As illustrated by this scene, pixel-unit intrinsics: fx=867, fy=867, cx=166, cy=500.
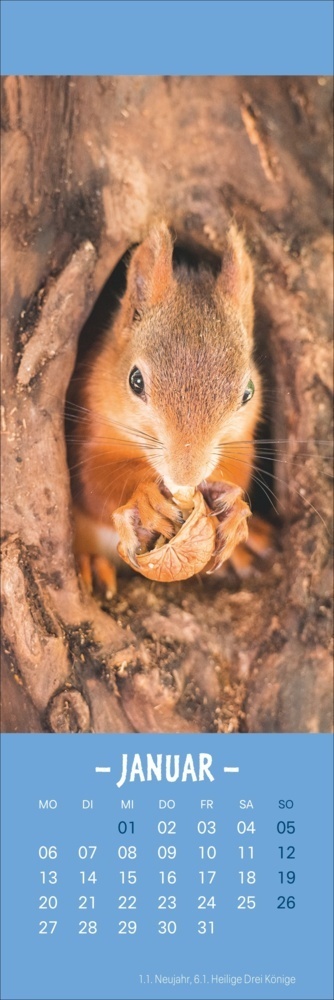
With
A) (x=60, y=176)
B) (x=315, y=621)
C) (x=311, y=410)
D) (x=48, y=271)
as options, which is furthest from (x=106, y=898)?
(x=60, y=176)

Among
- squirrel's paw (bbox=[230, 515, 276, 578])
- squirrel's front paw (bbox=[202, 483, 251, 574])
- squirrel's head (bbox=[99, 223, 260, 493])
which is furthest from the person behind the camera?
squirrel's paw (bbox=[230, 515, 276, 578])

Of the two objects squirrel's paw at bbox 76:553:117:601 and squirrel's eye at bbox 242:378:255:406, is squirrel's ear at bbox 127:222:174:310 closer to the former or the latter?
squirrel's eye at bbox 242:378:255:406

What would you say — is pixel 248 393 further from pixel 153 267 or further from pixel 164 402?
pixel 153 267

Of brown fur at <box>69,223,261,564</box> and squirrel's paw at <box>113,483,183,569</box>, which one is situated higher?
brown fur at <box>69,223,261,564</box>

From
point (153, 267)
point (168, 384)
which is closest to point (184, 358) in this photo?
point (168, 384)

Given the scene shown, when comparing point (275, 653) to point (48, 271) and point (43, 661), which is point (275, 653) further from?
point (48, 271)

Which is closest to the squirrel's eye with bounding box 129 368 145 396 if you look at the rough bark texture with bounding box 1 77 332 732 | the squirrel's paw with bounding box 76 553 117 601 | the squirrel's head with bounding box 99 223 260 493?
the squirrel's head with bounding box 99 223 260 493
